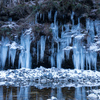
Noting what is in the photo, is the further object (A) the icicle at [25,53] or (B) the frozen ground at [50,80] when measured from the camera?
(A) the icicle at [25,53]

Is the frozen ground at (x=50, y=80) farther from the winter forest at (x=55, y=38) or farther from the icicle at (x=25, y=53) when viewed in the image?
the icicle at (x=25, y=53)

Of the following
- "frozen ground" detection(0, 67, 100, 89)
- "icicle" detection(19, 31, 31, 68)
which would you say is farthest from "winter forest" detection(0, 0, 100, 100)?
"frozen ground" detection(0, 67, 100, 89)

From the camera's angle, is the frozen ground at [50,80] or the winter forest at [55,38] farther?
the winter forest at [55,38]

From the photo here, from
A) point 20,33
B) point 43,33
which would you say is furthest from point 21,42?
point 43,33

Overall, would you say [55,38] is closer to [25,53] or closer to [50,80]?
[25,53]

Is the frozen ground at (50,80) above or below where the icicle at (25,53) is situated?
below

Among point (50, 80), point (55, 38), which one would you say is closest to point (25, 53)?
point (55, 38)

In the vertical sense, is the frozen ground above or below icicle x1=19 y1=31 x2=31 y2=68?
below

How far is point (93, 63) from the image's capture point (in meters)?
11.1

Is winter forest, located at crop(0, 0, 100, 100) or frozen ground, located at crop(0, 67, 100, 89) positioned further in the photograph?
winter forest, located at crop(0, 0, 100, 100)

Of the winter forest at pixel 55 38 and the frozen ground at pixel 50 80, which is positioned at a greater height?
the winter forest at pixel 55 38

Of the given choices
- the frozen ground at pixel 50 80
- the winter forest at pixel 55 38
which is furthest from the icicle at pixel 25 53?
the frozen ground at pixel 50 80

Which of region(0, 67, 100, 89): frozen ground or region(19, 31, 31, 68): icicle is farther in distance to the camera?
A: region(19, 31, 31, 68): icicle

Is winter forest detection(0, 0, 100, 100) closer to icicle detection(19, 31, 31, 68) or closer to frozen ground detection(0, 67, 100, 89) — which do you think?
icicle detection(19, 31, 31, 68)
